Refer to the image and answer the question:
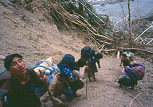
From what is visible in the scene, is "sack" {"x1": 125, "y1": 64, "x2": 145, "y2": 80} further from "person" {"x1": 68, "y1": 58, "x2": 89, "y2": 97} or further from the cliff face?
the cliff face

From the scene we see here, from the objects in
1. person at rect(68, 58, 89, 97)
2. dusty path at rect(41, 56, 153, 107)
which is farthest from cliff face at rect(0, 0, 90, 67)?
dusty path at rect(41, 56, 153, 107)

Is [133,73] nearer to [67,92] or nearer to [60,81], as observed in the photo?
[67,92]

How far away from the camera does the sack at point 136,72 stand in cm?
285

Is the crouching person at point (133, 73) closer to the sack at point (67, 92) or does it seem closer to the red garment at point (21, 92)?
the sack at point (67, 92)

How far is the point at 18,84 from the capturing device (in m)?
1.55

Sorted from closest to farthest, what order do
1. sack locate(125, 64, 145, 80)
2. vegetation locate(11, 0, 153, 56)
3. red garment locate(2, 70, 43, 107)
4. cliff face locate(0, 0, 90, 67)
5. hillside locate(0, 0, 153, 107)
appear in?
1. red garment locate(2, 70, 43, 107)
2. hillside locate(0, 0, 153, 107)
3. sack locate(125, 64, 145, 80)
4. cliff face locate(0, 0, 90, 67)
5. vegetation locate(11, 0, 153, 56)

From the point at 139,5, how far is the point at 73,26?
8184 mm

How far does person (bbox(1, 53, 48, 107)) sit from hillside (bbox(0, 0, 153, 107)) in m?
1.07

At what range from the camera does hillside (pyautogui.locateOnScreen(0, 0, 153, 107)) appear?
8.78 ft

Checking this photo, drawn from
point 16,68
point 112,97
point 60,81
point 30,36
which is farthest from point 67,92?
point 30,36

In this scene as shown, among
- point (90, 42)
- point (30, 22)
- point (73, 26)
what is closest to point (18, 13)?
point (30, 22)

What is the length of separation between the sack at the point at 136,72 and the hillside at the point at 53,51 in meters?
0.50

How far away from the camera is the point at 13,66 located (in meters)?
1.50

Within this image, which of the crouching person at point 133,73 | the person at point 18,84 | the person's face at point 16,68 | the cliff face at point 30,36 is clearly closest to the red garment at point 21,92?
the person at point 18,84
